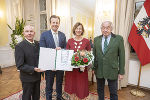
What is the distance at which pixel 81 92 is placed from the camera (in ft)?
6.40

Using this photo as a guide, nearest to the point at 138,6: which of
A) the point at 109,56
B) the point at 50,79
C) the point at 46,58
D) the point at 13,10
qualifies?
the point at 109,56

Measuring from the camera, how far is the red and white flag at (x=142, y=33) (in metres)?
2.63

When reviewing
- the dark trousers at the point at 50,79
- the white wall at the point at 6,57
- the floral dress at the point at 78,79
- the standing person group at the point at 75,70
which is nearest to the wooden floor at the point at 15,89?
the standing person group at the point at 75,70

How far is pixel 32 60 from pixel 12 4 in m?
4.63

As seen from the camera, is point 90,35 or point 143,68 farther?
point 90,35

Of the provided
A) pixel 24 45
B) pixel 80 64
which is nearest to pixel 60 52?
pixel 80 64

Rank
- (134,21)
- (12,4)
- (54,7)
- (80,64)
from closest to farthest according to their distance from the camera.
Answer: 1. (80,64)
2. (134,21)
3. (54,7)
4. (12,4)

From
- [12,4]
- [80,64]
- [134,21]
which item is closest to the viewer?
[80,64]

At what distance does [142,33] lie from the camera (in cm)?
269

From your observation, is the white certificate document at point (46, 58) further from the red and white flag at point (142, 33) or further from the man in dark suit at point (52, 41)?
the red and white flag at point (142, 33)

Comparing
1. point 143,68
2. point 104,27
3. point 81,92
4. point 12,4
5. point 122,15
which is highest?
point 12,4

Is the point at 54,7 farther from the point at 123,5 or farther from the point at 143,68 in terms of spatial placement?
→ the point at 143,68

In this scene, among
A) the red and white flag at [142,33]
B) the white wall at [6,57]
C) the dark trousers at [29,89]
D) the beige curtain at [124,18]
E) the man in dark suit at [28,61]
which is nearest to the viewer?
the man in dark suit at [28,61]

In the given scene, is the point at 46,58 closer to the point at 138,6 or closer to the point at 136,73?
the point at 136,73
